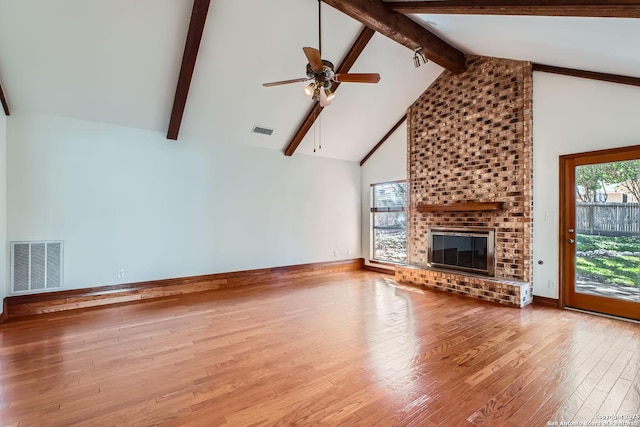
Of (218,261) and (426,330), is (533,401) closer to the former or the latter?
(426,330)

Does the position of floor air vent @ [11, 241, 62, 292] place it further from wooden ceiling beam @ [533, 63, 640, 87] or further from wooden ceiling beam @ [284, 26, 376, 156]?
wooden ceiling beam @ [533, 63, 640, 87]

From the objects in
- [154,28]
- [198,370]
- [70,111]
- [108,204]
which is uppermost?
[154,28]

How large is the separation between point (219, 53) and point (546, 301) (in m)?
5.84

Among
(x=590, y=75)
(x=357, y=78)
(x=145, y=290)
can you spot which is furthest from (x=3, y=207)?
(x=590, y=75)

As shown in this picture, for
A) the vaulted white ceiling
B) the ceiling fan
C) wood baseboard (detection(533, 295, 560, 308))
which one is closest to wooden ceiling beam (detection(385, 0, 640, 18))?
the vaulted white ceiling

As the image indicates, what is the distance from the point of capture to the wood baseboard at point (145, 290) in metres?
4.02

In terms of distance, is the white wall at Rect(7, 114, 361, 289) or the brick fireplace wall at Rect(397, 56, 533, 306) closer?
the white wall at Rect(7, 114, 361, 289)

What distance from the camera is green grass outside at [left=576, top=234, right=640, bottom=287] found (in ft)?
11.8

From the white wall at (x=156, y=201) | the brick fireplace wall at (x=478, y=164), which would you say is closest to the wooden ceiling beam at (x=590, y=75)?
the brick fireplace wall at (x=478, y=164)

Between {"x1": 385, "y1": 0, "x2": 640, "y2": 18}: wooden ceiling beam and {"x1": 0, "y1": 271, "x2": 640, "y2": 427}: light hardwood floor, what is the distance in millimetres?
2971

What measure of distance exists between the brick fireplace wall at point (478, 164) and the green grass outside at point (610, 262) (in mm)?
600

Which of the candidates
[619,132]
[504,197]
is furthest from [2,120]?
[619,132]

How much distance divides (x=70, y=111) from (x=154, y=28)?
187 centimetres

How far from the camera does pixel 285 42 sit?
4.17 m
